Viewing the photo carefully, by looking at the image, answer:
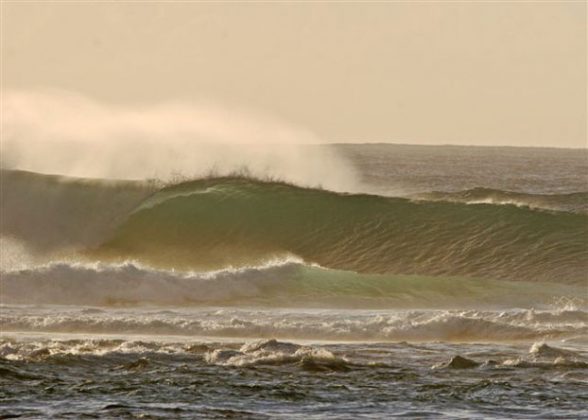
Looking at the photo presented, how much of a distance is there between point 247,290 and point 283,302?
1097mm

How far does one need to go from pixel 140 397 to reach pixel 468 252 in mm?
19420

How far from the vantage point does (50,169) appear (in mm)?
45438

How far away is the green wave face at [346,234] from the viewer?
1417 inches

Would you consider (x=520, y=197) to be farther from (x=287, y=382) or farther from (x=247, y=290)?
(x=287, y=382)

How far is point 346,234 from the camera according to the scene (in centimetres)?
3931

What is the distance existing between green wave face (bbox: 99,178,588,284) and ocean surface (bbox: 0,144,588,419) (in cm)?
7

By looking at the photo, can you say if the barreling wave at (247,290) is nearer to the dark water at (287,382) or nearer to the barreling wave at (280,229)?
the barreling wave at (280,229)

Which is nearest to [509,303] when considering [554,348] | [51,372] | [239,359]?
[554,348]

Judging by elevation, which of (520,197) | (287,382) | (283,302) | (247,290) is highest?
(520,197)

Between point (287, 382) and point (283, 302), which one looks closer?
point (287, 382)

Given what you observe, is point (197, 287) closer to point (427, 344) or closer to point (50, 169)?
point (427, 344)

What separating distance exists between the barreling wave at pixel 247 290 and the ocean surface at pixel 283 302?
0.17ft

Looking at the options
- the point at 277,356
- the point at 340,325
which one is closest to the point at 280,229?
the point at 340,325

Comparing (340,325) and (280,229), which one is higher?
(280,229)
